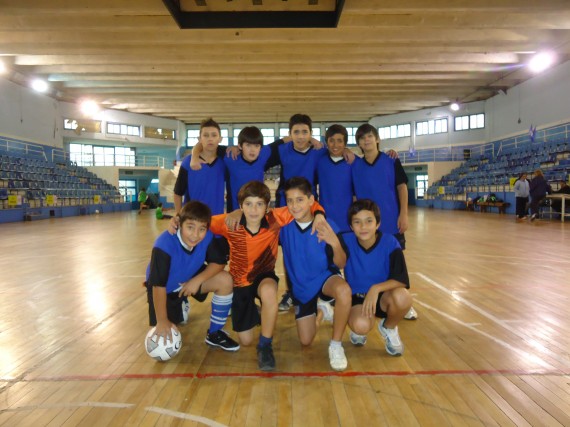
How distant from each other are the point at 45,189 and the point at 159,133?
34.2ft

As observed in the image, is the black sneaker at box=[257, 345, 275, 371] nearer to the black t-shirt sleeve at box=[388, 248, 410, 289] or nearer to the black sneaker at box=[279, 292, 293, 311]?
the black t-shirt sleeve at box=[388, 248, 410, 289]

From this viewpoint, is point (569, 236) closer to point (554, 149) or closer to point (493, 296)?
point (493, 296)

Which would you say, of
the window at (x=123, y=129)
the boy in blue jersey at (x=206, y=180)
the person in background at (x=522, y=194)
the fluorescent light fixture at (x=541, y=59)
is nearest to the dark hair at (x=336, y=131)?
the boy in blue jersey at (x=206, y=180)


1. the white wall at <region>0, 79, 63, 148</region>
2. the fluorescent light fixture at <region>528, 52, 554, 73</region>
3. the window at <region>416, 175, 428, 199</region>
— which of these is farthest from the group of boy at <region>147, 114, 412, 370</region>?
the window at <region>416, 175, 428, 199</region>

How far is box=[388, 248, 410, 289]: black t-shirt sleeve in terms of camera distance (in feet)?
8.46

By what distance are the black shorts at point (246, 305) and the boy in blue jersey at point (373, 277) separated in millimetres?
559

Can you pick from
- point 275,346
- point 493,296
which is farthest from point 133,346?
point 493,296

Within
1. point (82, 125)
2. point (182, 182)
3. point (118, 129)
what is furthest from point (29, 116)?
point (182, 182)

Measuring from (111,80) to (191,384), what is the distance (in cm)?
1689

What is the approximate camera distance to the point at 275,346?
2.79 metres

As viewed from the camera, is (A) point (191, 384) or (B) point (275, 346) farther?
(B) point (275, 346)

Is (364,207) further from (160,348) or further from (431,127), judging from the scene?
(431,127)

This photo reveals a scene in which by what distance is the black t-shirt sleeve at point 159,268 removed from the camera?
2527 millimetres

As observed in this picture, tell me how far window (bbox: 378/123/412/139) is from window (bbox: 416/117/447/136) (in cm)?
61
